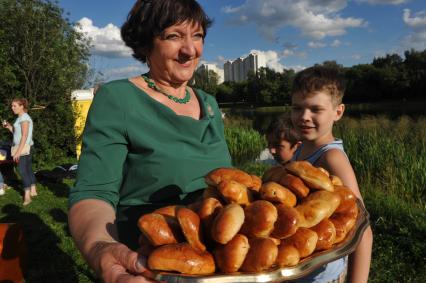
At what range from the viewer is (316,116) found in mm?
2740

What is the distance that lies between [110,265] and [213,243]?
1.18ft

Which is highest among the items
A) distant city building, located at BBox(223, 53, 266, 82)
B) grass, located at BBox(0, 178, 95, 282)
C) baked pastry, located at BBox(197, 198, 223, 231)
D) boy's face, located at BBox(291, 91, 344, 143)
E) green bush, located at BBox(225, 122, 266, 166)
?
distant city building, located at BBox(223, 53, 266, 82)

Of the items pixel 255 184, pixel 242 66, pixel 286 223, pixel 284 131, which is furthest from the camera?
pixel 242 66

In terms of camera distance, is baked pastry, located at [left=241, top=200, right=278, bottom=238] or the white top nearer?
baked pastry, located at [left=241, top=200, right=278, bottom=238]

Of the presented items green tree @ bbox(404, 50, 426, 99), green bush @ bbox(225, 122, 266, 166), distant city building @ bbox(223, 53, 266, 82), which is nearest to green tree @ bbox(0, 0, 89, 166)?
green bush @ bbox(225, 122, 266, 166)

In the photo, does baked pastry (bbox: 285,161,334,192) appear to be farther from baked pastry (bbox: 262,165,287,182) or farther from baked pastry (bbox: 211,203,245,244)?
baked pastry (bbox: 211,203,245,244)

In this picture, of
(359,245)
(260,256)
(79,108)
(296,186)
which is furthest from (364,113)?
(260,256)

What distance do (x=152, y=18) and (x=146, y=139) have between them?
675 mm

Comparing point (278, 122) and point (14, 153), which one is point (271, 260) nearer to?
point (278, 122)

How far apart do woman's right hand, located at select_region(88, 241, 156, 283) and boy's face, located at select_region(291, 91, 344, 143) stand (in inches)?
72.9

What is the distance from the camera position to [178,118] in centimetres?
194

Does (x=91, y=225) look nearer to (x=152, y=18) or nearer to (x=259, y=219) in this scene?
(x=259, y=219)

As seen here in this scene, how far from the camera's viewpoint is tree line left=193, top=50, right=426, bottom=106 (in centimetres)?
6366

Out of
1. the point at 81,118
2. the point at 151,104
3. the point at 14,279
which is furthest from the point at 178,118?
the point at 81,118
